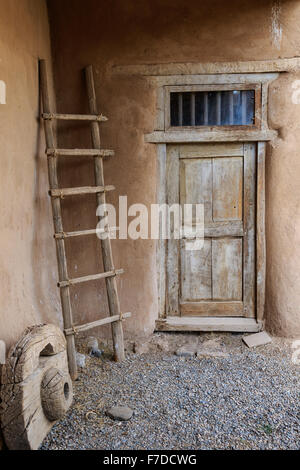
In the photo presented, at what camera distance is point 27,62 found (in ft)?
10.2

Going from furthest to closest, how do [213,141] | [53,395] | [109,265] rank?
[213,141] → [109,265] → [53,395]

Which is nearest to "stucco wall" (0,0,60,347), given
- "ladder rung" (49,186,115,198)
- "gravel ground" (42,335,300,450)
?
"ladder rung" (49,186,115,198)

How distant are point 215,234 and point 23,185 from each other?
185cm

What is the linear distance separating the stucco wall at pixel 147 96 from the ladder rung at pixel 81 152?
17 cm

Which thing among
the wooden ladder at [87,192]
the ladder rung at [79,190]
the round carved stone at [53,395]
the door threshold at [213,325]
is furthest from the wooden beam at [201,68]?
the round carved stone at [53,395]

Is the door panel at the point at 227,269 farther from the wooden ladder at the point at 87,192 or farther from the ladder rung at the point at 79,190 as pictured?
the ladder rung at the point at 79,190

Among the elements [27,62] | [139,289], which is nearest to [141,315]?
[139,289]

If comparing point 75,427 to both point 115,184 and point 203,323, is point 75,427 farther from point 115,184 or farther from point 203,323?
point 115,184

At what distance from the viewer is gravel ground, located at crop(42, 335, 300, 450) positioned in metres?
2.34

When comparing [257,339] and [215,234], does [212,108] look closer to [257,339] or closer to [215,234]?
[215,234]

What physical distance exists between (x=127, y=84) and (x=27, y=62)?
0.91m

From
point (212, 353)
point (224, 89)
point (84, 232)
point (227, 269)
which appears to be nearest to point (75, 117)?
point (84, 232)

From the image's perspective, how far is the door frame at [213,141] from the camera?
3590 millimetres

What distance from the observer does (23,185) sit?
301cm
